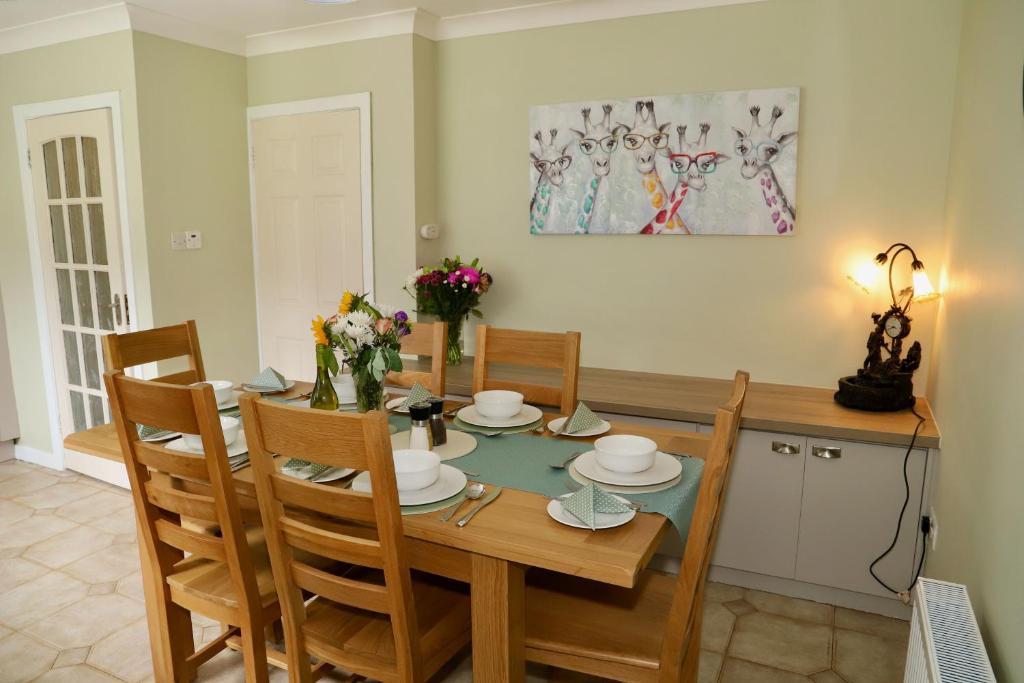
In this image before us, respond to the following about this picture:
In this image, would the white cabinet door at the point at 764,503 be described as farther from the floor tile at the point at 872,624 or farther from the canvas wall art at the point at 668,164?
the canvas wall art at the point at 668,164

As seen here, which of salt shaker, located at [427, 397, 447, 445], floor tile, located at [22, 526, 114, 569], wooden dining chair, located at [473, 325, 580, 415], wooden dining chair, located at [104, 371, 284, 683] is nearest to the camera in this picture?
wooden dining chair, located at [104, 371, 284, 683]

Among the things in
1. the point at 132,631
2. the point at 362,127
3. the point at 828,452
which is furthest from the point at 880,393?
the point at 132,631

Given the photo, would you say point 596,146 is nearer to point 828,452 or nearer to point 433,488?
point 828,452

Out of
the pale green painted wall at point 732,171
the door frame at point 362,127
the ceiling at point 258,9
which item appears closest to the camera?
the pale green painted wall at point 732,171

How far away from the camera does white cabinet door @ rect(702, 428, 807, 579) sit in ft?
8.61

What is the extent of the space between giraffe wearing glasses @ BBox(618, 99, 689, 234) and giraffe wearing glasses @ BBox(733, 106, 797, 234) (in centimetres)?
34

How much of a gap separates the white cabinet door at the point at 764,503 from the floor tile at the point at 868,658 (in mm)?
310

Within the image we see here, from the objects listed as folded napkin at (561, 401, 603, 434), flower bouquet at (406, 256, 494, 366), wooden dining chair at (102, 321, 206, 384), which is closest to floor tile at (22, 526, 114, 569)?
wooden dining chair at (102, 321, 206, 384)

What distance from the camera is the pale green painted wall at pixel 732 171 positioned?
9.26 feet

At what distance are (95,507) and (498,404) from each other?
262cm

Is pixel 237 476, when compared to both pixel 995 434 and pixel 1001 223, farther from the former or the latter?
pixel 1001 223

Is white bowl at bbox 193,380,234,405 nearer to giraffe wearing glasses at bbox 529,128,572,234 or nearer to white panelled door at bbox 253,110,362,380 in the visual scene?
white panelled door at bbox 253,110,362,380

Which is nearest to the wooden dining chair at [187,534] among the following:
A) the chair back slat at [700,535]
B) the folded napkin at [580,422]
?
the folded napkin at [580,422]

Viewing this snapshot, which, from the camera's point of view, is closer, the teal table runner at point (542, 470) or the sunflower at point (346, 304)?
the teal table runner at point (542, 470)
